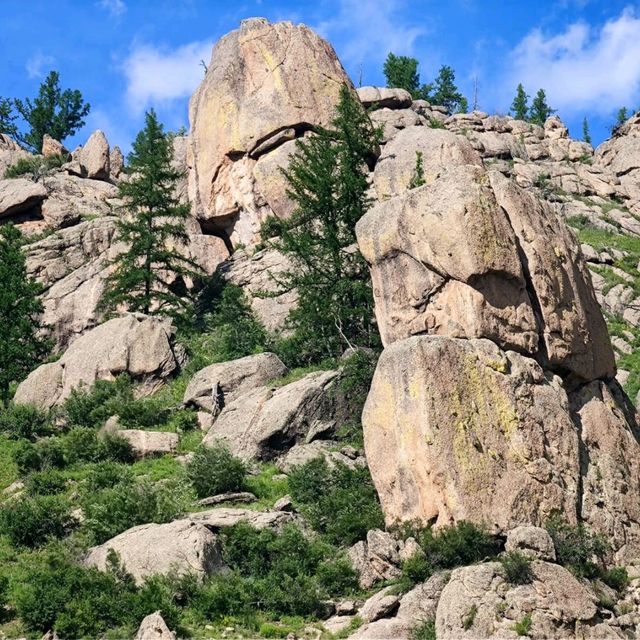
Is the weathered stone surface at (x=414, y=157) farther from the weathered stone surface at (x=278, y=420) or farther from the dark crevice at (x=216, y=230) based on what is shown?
the weathered stone surface at (x=278, y=420)

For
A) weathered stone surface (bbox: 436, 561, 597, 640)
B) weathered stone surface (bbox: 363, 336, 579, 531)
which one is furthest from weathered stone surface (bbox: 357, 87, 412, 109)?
weathered stone surface (bbox: 436, 561, 597, 640)

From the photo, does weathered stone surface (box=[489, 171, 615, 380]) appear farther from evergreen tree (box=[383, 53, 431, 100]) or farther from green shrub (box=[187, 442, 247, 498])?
evergreen tree (box=[383, 53, 431, 100])

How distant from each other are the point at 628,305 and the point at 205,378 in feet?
69.0

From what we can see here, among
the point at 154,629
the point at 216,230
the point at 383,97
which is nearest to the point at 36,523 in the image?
the point at 154,629

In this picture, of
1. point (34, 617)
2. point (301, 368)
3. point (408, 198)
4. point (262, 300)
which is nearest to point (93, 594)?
point (34, 617)

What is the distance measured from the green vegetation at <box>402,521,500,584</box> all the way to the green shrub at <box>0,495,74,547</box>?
9978mm

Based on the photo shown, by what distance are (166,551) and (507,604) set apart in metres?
8.16

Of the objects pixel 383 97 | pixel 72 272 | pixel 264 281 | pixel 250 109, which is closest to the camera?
pixel 264 281

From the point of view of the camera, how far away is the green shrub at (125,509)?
87.6 ft

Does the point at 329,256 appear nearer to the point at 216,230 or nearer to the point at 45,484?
the point at 45,484

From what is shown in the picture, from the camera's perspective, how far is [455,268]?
26875 mm

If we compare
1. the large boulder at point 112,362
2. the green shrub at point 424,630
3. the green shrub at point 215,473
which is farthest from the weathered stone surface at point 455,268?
the large boulder at point 112,362

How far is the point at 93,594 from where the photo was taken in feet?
74.1

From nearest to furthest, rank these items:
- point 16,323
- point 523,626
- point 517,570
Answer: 1. point 523,626
2. point 517,570
3. point 16,323
